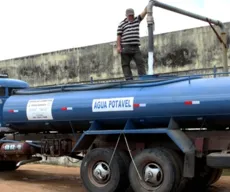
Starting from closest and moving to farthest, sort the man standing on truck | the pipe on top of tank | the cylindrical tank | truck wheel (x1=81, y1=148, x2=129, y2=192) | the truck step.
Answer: the truck step → the cylindrical tank → truck wheel (x1=81, y1=148, x2=129, y2=192) → the pipe on top of tank → the man standing on truck

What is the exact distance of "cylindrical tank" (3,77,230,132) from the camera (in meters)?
7.38

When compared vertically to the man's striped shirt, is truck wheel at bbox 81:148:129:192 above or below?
below

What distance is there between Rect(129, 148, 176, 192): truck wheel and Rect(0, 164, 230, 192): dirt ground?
1727 mm

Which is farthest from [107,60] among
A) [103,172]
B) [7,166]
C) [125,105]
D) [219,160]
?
[219,160]

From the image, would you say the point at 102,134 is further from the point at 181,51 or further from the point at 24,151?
the point at 181,51

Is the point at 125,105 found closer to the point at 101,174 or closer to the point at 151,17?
the point at 101,174

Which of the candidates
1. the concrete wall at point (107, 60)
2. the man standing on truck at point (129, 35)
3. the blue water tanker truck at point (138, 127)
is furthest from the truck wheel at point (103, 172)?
the concrete wall at point (107, 60)

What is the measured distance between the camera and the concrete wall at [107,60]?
12523mm

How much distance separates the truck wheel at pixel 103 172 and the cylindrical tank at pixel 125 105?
0.69 metres

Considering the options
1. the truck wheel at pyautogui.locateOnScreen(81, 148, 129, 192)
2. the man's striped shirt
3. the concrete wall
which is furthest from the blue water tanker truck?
the concrete wall

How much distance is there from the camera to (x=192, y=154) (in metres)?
7.38

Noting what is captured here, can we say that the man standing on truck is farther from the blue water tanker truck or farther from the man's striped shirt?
the blue water tanker truck

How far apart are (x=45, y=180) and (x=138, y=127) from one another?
3.41m

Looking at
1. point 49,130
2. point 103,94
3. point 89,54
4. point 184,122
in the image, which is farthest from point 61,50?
point 184,122
